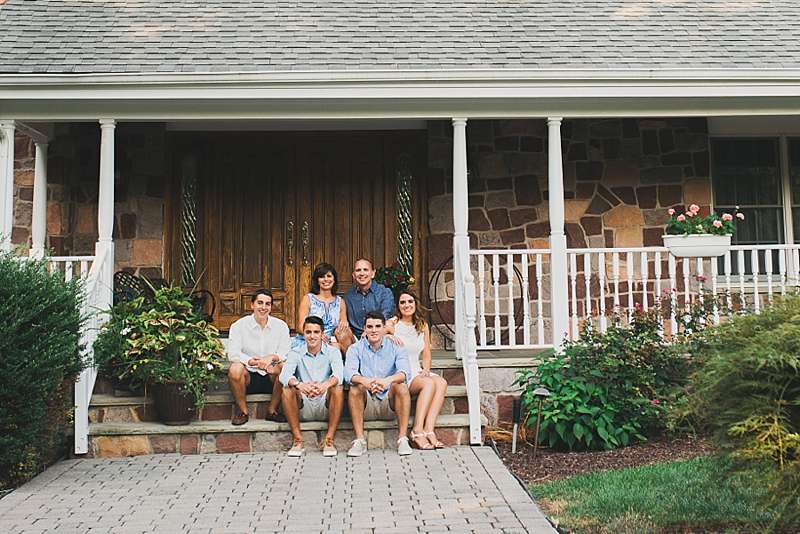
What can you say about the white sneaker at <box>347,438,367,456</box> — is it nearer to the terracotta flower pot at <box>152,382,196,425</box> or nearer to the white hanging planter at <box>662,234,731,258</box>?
the terracotta flower pot at <box>152,382,196,425</box>

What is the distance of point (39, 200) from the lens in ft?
A: 23.0

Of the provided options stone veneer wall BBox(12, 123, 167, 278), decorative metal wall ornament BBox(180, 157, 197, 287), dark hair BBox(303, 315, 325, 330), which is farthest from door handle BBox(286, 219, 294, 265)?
dark hair BBox(303, 315, 325, 330)

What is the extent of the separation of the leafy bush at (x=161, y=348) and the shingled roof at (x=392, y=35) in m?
2.07

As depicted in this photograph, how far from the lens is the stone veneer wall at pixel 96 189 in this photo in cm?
773

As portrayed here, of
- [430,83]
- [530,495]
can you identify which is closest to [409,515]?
[530,495]

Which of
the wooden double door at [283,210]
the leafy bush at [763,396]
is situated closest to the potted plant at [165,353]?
the wooden double door at [283,210]

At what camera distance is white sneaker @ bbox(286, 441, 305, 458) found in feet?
18.1

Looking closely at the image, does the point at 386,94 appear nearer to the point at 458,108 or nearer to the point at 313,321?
the point at 458,108

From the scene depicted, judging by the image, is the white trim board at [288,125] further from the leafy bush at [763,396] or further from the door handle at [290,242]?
the leafy bush at [763,396]

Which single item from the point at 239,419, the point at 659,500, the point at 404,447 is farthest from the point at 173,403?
the point at 659,500

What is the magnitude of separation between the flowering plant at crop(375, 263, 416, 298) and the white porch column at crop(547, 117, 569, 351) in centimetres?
139

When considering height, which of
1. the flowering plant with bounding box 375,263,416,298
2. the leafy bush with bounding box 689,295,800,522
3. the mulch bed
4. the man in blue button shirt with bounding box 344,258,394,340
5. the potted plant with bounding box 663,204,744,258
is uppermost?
the potted plant with bounding box 663,204,744,258

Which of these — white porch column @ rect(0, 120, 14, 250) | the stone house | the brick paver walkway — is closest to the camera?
the brick paver walkway

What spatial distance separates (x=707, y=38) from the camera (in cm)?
751
